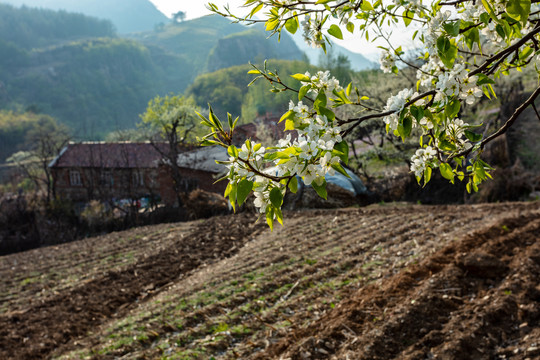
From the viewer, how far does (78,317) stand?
6.17m

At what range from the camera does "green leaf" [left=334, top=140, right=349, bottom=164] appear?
57.2 inches

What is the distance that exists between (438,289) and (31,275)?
7.88 m

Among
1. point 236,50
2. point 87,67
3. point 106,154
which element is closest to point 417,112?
point 106,154

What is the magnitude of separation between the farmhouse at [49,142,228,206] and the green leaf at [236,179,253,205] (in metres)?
12.0

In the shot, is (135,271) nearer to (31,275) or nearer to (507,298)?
(31,275)

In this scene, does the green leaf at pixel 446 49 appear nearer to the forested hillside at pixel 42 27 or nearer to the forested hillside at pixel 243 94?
the forested hillside at pixel 243 94

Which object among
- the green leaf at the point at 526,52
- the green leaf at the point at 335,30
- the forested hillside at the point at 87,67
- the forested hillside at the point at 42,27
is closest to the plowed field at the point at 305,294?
the green leaf at the point at 526,52

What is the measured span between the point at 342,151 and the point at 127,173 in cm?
1800

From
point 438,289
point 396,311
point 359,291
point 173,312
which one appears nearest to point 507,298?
point 438,289

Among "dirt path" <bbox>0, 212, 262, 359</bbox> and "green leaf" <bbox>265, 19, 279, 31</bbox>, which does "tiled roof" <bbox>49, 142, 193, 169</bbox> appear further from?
"green leaf" <bbox>265, 19, 279, 31</bbox>

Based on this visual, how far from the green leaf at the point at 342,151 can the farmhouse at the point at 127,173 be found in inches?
471

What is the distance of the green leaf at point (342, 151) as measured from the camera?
57.2 inches

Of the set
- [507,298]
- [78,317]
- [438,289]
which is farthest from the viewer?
[78,317]

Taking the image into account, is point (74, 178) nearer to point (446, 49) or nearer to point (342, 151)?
point (342, 151)
